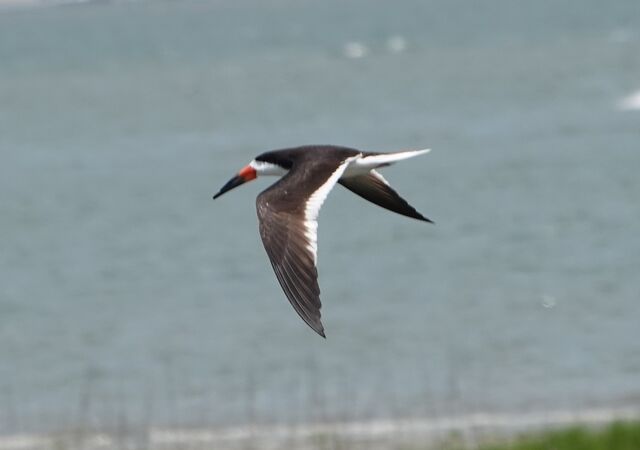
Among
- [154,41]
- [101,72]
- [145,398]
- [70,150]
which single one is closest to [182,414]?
[145,398]

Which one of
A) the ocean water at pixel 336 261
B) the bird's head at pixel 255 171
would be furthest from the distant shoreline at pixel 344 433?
the bird's head at pixel 255 171

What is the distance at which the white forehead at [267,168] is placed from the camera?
1073 centimetres

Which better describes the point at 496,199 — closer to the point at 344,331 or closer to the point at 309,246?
the point at 344,331

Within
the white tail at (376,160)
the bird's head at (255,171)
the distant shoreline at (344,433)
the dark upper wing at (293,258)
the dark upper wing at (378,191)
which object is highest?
the white tail at (376,160)

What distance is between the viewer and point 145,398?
20.8 metres

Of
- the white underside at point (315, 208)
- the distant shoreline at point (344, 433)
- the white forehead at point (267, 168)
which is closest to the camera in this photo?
the white underside at point (315, 208)

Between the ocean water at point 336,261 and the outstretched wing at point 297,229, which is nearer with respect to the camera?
the outstretched wing at point 297,229

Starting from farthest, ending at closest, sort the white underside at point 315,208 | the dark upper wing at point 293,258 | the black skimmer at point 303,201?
the white underside at point 315,208
the black skimmer at point 303,201
the dark upper wing at point 293,258

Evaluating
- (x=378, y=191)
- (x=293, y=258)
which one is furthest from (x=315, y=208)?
(x=378, y=191)

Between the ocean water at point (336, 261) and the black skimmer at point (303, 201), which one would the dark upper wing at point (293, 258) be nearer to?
the black skimmer at point (303, 201)

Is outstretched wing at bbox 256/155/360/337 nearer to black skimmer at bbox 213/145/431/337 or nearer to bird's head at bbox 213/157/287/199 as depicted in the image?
black skimmer at bbox 213/145/431/337

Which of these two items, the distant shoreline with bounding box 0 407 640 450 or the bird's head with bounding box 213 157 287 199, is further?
the distant shoreline with bounding box 0 407 640 450

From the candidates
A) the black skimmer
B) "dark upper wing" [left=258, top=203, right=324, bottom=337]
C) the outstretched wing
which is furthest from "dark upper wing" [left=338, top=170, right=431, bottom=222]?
"dark upper wing" [left=258, top=203, right=324, bottom=337]

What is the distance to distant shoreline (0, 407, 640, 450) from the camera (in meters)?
17.0
